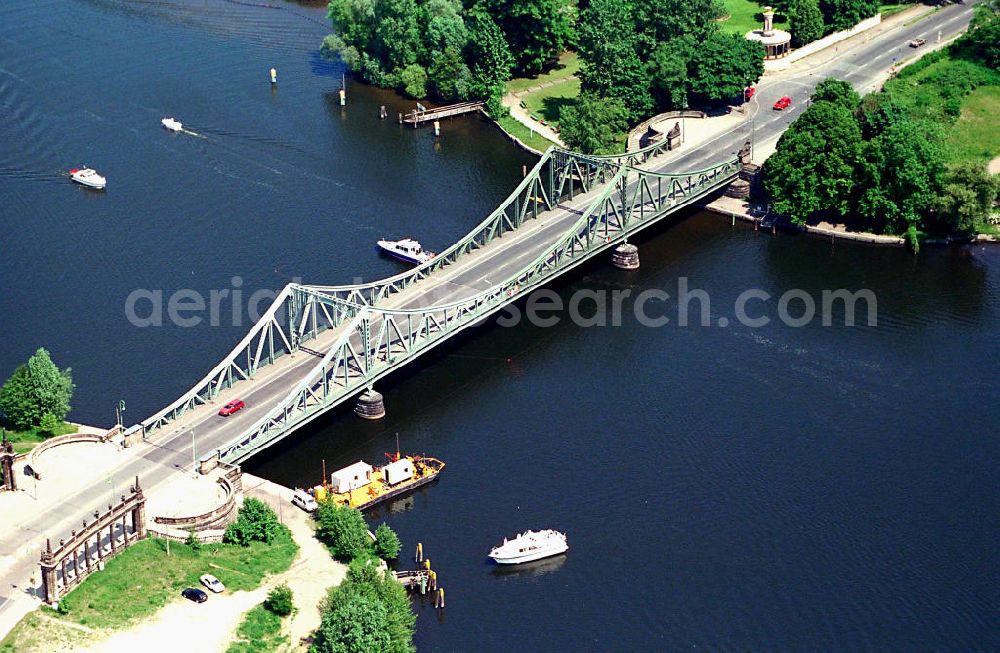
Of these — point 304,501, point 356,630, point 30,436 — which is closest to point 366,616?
point 356,630

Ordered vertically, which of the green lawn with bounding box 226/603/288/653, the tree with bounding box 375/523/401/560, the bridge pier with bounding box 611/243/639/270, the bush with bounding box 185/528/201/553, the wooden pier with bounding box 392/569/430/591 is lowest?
the wooden pier with bounding box 392/569/430/591

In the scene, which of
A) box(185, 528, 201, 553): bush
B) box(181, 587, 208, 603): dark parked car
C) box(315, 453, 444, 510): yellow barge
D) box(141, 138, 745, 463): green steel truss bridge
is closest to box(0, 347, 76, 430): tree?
box(141, 138, 745, 463): green steel truss bridge

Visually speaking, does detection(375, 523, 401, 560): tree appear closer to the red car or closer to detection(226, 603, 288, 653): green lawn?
detection(226, 603, 288, 653): green lawn

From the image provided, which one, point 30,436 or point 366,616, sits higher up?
point 30,436

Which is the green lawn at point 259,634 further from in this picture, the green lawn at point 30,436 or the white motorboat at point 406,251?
the white motorboat at point 406,251

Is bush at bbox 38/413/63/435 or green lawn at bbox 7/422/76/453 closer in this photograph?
green lawn at bbox 7/422/76/453

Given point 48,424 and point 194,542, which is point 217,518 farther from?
point 48,424

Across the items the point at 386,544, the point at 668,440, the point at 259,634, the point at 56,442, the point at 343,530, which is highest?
the point at 56,442
